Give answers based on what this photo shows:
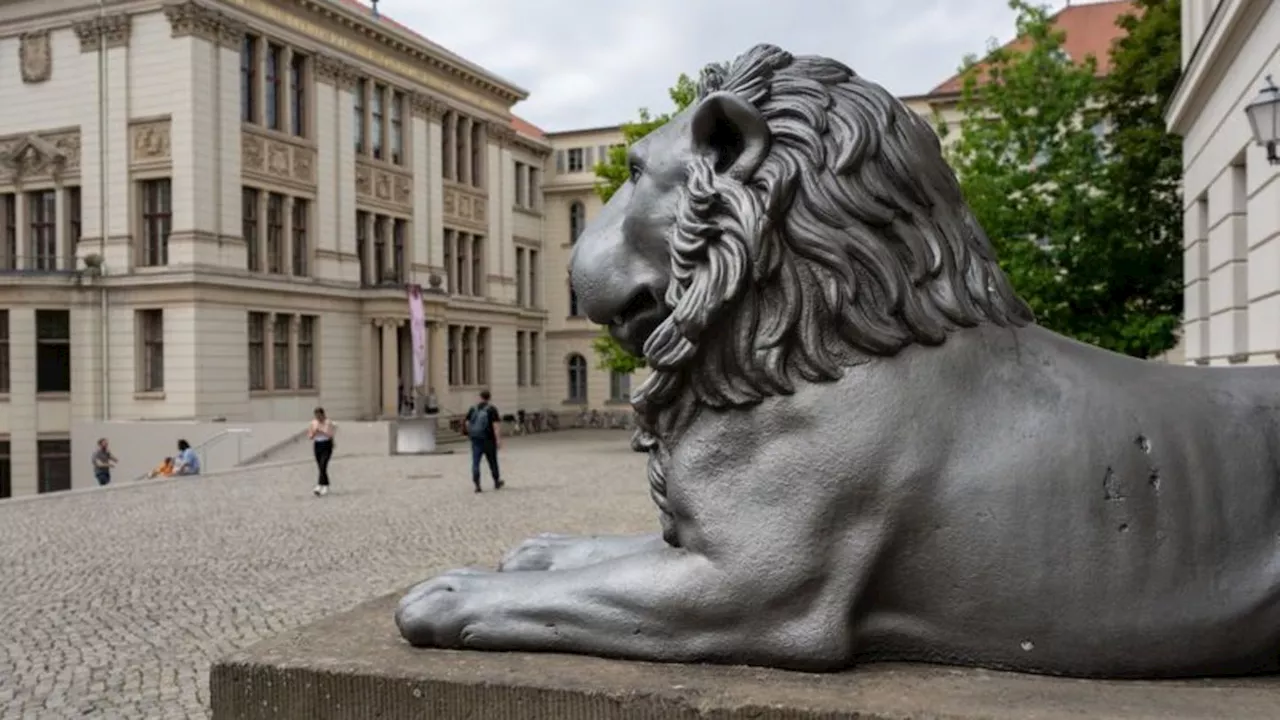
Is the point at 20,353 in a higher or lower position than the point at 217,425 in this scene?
higher

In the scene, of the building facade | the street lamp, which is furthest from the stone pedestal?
the building facade

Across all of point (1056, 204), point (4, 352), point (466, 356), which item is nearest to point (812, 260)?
point (1056, 204)

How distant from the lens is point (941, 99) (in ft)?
135

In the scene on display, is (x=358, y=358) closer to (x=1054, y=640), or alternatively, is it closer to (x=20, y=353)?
(x=20, y=353)

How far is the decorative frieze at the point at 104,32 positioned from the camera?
100ft

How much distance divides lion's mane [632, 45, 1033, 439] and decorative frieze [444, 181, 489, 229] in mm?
41209

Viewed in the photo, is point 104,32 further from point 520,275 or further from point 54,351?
point 520,275

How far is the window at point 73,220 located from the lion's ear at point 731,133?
110 feet

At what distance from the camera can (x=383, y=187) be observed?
38188 millimetres

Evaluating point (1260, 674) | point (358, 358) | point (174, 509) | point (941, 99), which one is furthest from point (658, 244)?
point (941, 99)

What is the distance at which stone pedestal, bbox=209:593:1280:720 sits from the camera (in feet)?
6.51

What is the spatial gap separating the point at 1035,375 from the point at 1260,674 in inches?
29.9

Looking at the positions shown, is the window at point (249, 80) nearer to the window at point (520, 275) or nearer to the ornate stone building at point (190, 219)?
the ornate stone building at point (190, 219)

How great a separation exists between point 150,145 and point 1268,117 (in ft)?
95.3
